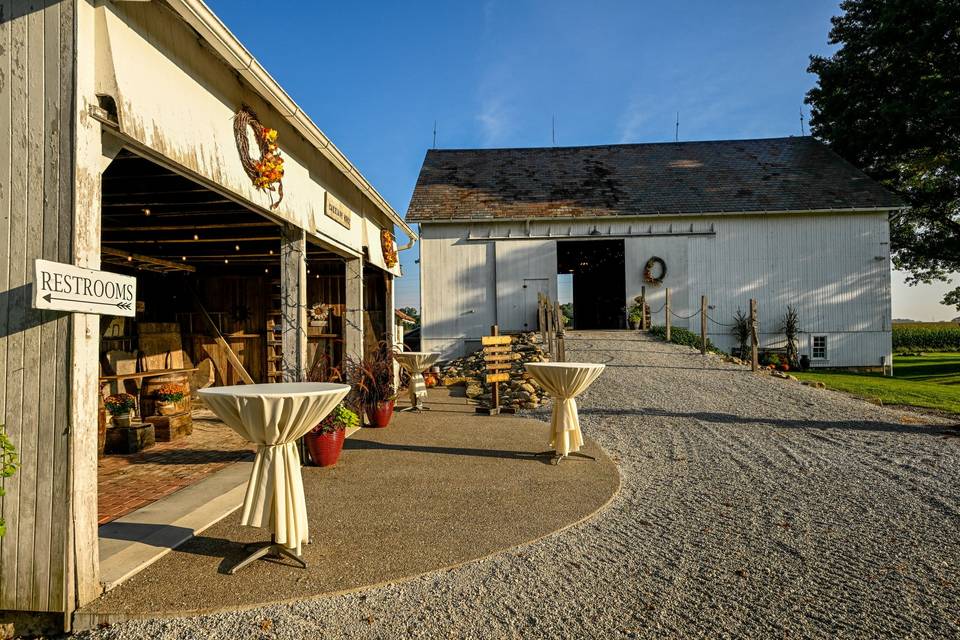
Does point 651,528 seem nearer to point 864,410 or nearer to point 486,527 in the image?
point 486,527

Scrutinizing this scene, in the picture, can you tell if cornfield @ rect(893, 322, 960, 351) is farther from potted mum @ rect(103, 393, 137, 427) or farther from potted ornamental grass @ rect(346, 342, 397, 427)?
potted mum @ rect(103, 393, 137, 427)

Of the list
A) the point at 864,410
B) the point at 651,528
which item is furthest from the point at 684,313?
the point at 651,528

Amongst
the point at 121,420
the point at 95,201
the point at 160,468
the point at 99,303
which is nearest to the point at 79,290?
the point at 99,303

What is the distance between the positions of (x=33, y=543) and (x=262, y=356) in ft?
26.6

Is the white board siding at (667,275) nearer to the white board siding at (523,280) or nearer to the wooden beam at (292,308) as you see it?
the white board siding at (523,280)

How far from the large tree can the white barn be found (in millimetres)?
2933

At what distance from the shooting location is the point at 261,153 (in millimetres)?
4898

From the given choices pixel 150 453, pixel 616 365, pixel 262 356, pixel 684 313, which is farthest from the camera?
pixel 684 313

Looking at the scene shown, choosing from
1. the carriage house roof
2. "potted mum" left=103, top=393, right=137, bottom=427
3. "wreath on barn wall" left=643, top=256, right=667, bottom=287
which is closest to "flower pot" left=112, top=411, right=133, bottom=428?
"potted mum" left=103, top=393, right=137, bottom=427

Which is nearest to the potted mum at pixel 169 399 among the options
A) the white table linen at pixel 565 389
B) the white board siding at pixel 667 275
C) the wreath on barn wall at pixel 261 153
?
the wreath on barn wall at pixel 261 153

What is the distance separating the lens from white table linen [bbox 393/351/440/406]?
874cm

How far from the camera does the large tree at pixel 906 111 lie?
56.3 ft

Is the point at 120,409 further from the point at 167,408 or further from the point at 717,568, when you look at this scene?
the point at 717,568

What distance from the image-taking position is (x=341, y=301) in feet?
34.9
